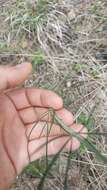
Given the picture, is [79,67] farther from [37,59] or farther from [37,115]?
[37,115]

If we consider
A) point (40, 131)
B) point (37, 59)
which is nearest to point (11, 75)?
point (40, 131)

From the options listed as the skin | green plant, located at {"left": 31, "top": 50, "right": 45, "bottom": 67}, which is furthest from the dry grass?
the skin

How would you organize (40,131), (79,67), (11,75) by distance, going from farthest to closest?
(79,67) → (40,131) → (11,75)

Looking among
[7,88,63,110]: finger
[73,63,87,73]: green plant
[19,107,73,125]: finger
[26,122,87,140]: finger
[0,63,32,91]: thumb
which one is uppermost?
[0,63,32,91]: thumb

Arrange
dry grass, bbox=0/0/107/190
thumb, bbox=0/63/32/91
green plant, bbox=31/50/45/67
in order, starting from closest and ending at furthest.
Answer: thumb, bbox=0/63/32/91, dry grass, bbox=0/0/107/190, green plant, bbox=31/50/45/67

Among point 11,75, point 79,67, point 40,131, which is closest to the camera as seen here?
point 11,75

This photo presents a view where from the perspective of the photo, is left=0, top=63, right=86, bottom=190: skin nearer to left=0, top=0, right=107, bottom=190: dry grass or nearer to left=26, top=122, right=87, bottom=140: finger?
left=26, top=122, right=87, bottom=140: finger

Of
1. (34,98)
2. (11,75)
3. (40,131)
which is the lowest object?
(40,131)
